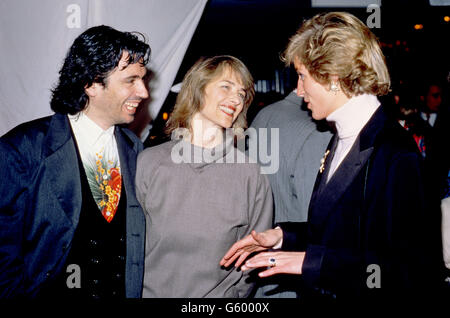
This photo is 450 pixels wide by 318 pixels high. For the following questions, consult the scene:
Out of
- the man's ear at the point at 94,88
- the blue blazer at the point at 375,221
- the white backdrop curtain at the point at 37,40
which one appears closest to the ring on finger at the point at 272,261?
the blue blazer at the point at 375,221

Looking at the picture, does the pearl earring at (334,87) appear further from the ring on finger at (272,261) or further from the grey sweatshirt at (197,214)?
the ring on finger at (272,261)

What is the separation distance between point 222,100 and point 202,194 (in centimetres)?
53

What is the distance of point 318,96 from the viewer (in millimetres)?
1647

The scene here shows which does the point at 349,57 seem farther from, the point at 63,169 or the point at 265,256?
the point at 63,169

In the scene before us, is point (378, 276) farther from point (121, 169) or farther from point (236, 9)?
point (236, 9)

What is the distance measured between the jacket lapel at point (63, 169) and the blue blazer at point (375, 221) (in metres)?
1.05

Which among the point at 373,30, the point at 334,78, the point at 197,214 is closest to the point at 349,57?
the point at 334,78

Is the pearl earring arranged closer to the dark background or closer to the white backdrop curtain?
the white backdrop curtain

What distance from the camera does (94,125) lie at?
6.53ft

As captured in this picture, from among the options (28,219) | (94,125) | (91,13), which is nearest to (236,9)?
(91,13)

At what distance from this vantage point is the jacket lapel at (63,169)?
1.74m

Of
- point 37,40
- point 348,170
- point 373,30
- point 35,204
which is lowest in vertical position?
point 35,204
